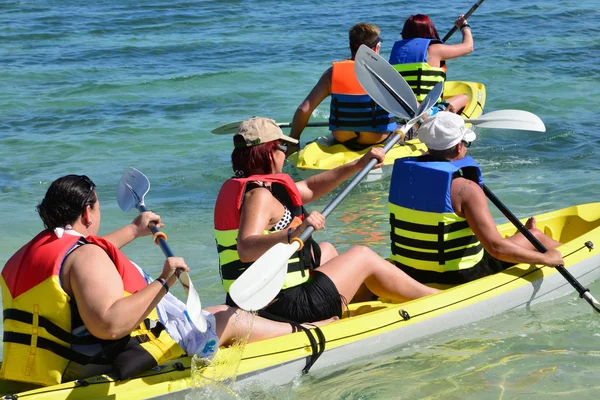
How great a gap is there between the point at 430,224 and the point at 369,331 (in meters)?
0.64

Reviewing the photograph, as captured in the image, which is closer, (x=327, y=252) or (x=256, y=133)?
(x=256, y=133)

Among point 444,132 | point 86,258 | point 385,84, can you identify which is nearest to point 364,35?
point 385,84

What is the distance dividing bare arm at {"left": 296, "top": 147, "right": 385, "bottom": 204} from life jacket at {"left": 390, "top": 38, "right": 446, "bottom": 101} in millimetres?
3431

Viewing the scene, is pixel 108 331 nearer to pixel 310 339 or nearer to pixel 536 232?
pixel 310 339

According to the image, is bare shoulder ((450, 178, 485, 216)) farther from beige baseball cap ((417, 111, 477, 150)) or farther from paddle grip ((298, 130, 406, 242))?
paddle grip ((298, 130, 406, 242))

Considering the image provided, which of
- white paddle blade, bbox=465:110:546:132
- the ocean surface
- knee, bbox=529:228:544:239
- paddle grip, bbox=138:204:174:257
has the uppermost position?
white paddle blade, bbox=465:110:546:132

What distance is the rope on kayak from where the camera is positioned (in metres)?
3.97

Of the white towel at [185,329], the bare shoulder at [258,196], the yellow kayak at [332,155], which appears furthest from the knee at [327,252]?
the yellow kayak at [332,155]

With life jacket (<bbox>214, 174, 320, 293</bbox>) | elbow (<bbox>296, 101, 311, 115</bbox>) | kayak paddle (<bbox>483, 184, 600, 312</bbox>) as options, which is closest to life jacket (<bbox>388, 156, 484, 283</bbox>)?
kayak paddle (<bbox>483, 184, 600, 312</bbox>)

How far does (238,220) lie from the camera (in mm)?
3848

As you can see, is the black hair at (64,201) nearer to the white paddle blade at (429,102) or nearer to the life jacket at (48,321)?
the life jacket at (48,321)

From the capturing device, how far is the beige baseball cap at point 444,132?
426 cm

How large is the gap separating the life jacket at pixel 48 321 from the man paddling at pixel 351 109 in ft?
12.9

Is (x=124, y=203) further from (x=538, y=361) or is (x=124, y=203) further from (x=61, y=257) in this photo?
(x=538, y=361)
